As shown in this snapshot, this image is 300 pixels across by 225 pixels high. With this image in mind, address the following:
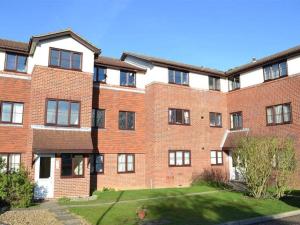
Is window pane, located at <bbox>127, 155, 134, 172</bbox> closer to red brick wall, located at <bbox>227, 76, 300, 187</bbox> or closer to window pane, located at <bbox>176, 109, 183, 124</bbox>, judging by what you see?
window pane, located at <bbox>176, 109, 183, 124</bbox>

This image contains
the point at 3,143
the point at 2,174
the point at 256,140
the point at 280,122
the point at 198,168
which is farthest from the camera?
the point at 198,168

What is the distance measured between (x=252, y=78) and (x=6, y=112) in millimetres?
18004

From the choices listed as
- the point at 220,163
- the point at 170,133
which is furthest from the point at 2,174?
the point at 220,163

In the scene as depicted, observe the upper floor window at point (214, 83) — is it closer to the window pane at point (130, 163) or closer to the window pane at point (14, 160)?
the window pane at point (130, 163)

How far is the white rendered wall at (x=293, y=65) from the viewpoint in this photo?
865 inches

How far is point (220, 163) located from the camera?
87.3 feet

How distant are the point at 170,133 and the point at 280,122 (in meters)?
7.89

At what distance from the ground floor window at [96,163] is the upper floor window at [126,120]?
2.67m

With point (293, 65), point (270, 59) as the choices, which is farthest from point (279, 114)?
point (270, 59)

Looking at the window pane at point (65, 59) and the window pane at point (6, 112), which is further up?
the window pane at point (65, 59)

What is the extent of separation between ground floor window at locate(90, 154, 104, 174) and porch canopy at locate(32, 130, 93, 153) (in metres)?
3.17

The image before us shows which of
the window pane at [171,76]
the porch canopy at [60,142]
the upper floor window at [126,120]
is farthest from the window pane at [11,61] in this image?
the window pane at [171,76]

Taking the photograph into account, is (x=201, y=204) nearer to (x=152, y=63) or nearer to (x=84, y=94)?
(x=84, y=94)

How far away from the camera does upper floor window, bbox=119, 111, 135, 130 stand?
2367 centimetres
